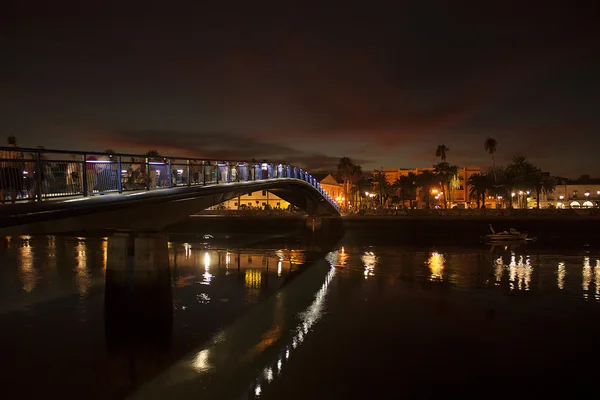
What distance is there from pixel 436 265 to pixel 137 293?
23.9 metres

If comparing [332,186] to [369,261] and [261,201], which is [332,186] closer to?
[261,201]

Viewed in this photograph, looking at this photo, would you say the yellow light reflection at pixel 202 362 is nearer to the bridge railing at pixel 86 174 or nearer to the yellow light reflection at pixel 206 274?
the bridge railing at pixel 86 174

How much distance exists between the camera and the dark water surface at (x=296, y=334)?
1230cm

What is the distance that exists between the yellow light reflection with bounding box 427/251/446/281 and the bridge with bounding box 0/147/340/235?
44.6 ft

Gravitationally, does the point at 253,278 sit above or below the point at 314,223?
below

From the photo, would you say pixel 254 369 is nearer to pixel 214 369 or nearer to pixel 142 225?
pixel 214 369

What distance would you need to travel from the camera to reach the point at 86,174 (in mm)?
15148

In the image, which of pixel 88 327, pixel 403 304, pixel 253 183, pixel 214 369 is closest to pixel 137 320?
pixel 88 327

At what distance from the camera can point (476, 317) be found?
1877 cm

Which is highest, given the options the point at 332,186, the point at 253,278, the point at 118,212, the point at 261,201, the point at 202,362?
the point at 332,186

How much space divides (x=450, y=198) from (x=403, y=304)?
377 feet

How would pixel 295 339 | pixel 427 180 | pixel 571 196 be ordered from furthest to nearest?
pixel 571 196 < pixel 427 180 < pixel 295 339

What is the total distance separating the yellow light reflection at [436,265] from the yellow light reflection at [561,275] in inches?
253

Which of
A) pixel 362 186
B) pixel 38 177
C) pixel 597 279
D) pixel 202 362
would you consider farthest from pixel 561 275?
pixel 362 186
